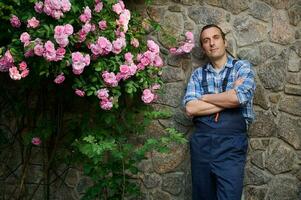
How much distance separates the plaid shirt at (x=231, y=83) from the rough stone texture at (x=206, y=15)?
40 cm

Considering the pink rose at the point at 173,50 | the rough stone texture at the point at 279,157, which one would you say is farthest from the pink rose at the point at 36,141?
the rough stone texture at the point at 279,157

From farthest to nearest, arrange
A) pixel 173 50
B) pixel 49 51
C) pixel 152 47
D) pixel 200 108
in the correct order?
1. pixel 173 50
2. pixel 152 47
3. pixel 200 108
4. pixel 49 51

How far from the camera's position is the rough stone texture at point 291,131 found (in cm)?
346

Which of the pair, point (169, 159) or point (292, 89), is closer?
point (292, 89)

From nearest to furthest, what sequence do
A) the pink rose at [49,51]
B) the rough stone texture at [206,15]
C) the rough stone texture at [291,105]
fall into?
the pink rose at [49,51] → the rough stone texture at [291,105] → the rough stone texture at [206,15]

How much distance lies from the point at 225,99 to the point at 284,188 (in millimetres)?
1027

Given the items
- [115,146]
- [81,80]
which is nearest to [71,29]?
[81,80]

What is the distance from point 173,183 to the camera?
364 centimetres

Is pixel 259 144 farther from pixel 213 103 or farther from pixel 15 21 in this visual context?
pixel 15 21

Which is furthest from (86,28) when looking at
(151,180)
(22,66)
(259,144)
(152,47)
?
(259,144)

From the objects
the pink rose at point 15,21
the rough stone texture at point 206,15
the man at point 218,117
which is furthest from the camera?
the rough stone texture at point 206,15

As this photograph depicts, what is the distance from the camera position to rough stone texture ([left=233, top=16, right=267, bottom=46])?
11.5 ft

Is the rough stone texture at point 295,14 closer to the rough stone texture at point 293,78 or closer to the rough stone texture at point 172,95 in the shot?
the rough stone texture at point 293,78

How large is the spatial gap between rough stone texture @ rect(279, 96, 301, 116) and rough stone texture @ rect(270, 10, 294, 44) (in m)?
0.49
